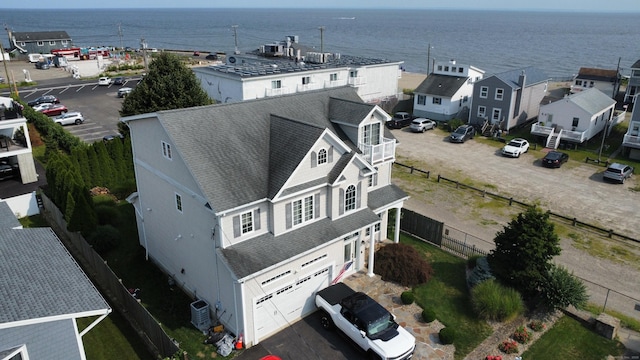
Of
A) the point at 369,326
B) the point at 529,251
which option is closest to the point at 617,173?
the point at 529,251

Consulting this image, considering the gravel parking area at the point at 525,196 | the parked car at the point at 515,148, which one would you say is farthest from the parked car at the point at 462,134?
the parked car at the point at 515,148

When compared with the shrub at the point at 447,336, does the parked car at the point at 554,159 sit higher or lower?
higher

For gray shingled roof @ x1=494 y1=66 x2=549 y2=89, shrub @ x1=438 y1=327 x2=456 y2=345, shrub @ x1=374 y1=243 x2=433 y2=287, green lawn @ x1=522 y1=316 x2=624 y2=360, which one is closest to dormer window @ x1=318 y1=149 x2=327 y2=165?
shrub @ x1=374 y1=243 x2=433 y2=287

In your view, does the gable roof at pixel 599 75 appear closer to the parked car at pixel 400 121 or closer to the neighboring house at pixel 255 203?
the parked car at pixel 400 121

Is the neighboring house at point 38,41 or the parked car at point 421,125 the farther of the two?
the neighboring house at point 38,41

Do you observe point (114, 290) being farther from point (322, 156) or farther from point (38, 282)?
point (322, 156)

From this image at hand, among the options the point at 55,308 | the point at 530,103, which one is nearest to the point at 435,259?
the point at 55,308
